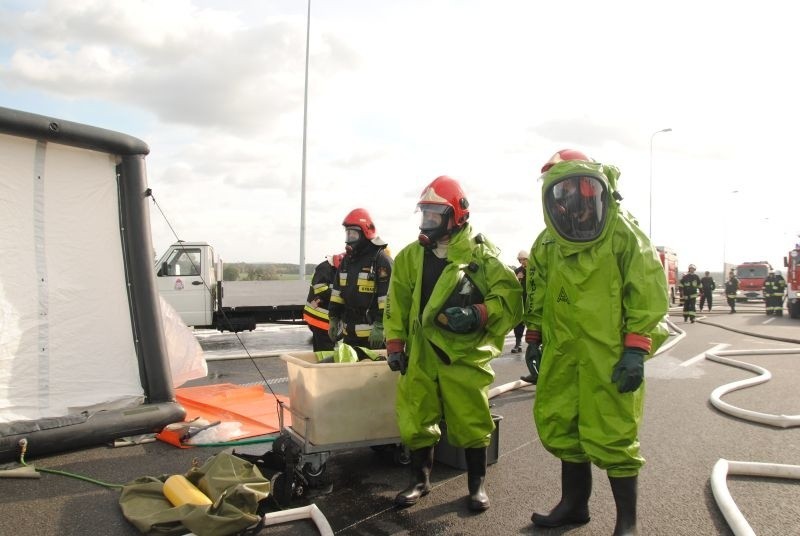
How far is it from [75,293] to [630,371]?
4.39 meters

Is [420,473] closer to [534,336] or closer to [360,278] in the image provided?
[534,336]

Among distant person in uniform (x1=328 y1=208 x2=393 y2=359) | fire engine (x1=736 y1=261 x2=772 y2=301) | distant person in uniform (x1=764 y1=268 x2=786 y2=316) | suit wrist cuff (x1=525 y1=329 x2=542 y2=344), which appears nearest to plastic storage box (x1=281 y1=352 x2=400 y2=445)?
suit wrist cuff (x1=525 y1=329 x2=542 y2=344)

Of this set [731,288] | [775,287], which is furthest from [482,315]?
[731,288]

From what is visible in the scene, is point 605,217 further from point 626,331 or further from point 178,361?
point 178,361

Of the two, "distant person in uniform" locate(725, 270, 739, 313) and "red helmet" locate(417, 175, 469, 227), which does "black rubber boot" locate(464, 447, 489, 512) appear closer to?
"red helmet" locate(417, 175, 469, 227)

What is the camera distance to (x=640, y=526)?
3.53 metres

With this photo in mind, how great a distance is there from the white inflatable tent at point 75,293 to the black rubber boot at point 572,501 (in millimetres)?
3336

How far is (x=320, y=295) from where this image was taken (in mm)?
6336

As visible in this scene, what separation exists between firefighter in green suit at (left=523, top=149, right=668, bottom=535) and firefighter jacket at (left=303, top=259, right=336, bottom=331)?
306cm

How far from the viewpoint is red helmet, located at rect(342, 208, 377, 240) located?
215 inches

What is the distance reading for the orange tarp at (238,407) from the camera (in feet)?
18.6

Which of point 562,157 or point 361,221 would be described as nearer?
point 562,157

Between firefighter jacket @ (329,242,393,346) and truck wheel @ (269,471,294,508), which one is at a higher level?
firefighter jacket @ (329,242,393,346)

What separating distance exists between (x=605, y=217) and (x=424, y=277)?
1215 mm
